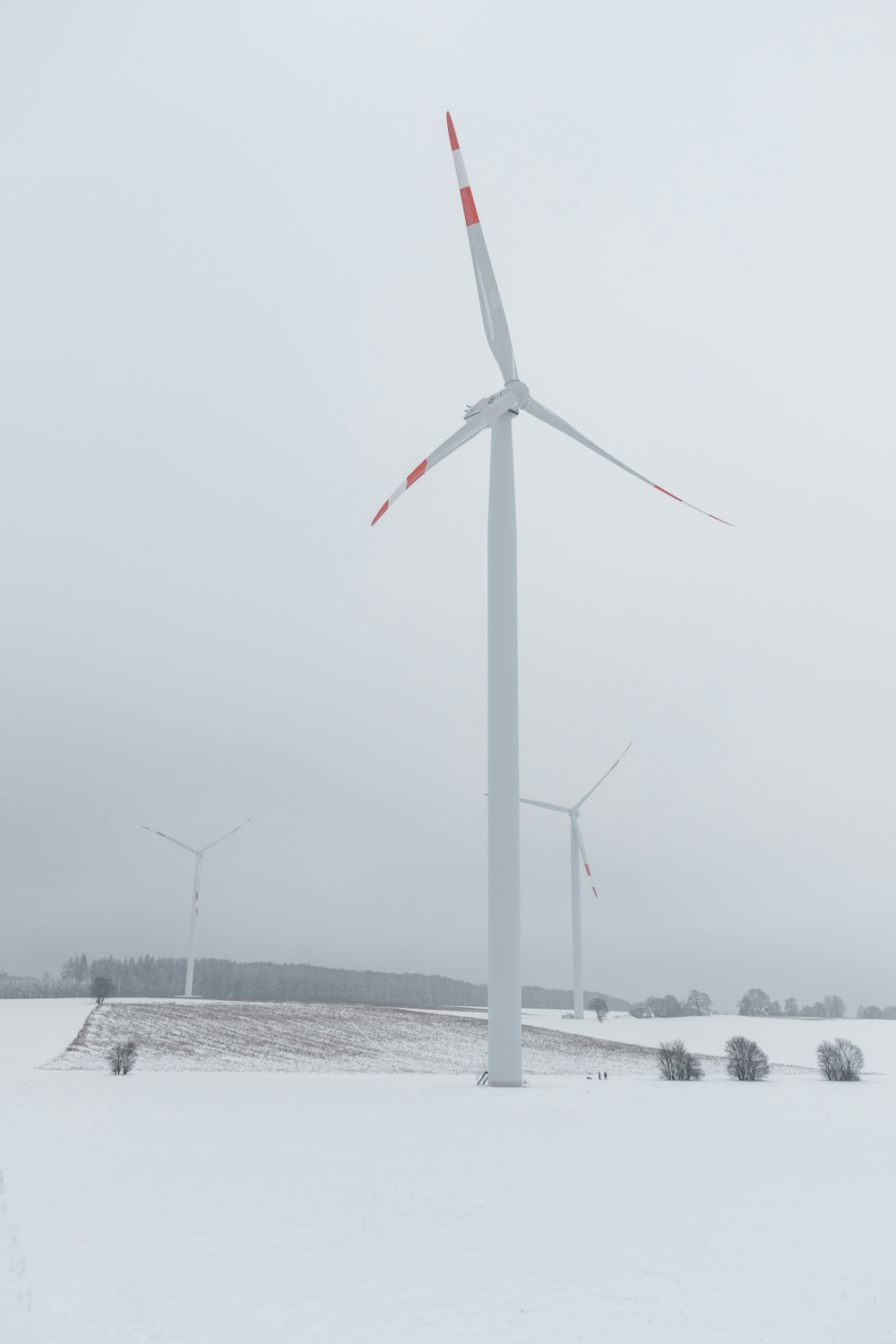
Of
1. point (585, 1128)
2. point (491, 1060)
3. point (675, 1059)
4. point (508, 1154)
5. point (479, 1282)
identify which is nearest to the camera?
point (479, 1282)

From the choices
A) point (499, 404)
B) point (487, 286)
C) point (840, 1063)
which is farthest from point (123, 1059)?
point (487, 286)

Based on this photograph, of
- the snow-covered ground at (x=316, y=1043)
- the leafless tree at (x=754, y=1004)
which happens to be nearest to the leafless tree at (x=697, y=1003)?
the leafless tree at (x=754, y=1004)

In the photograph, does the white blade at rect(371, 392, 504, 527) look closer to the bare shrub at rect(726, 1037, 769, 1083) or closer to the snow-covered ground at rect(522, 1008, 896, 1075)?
the bare shrub at rect(726, 1037, 769, 1083)

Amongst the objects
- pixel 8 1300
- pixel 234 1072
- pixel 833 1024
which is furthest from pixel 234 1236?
pixel 833 1024

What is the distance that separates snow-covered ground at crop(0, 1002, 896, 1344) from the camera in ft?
30.6

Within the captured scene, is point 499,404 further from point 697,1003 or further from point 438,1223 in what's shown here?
point 697,1003

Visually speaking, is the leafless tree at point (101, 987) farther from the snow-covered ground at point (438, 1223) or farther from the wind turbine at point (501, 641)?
the wind turbine at point (501, 641)

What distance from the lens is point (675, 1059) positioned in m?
38.3

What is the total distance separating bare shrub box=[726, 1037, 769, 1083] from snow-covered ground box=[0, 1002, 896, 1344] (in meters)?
12.8

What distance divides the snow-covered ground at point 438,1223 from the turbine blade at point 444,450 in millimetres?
19723

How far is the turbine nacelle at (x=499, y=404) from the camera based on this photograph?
35.3m

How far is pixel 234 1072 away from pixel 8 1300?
2674 centimetres

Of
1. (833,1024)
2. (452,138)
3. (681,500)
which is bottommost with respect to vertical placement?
(833,1024)

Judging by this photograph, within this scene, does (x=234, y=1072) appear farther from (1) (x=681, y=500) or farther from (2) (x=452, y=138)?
(2) (x=452, y=138)
